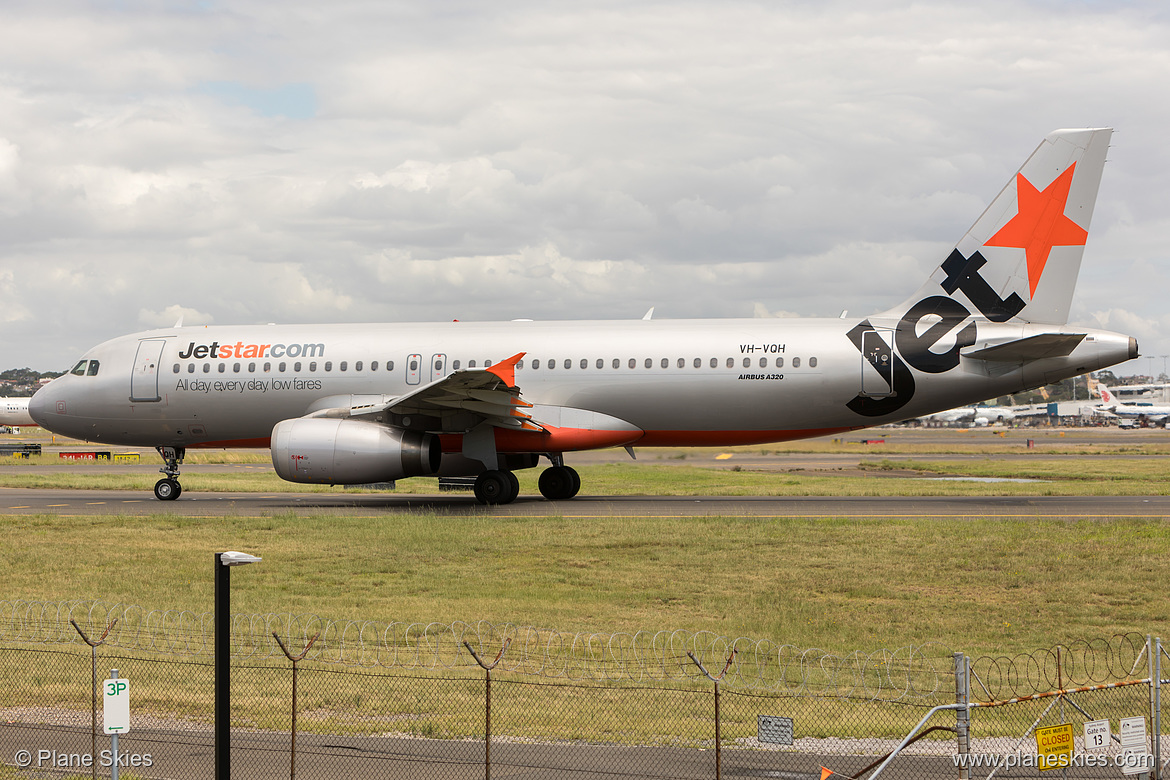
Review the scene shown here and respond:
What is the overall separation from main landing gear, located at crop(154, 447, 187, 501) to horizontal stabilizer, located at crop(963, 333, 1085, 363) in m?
21.8

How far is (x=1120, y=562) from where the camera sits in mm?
18969

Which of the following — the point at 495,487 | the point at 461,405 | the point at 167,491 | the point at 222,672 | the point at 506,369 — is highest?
the point at 506,369

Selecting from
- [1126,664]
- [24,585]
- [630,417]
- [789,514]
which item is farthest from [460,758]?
[630,417]

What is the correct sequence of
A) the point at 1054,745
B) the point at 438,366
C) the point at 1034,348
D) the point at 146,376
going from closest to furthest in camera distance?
1. the point at 1054,745
2. the point at 1034,348
3. the point at 438,366
4. the point at 146,376

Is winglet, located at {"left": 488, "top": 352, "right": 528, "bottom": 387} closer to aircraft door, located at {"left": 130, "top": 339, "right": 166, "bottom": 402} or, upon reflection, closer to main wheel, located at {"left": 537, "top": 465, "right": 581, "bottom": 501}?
main wheel, located at {"left": 537, "top": 465, "right": 581, "bottom": 501}

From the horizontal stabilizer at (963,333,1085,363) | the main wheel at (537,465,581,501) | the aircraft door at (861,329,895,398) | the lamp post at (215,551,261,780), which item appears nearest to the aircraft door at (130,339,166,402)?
the main wheel at (537,465,581,501)

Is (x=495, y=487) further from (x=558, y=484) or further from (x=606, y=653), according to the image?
(x=606, y=653)

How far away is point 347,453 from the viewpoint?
26.7m

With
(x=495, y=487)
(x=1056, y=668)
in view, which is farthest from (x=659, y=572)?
(x=495, y=487)

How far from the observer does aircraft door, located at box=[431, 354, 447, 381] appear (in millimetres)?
29703

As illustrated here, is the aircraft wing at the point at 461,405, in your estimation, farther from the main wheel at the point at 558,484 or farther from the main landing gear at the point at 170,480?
the main landing gear at the point at 170,480

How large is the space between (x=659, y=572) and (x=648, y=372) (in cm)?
1058

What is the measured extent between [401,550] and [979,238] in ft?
55.6

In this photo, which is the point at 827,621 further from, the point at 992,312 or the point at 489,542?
the point at 992,312
